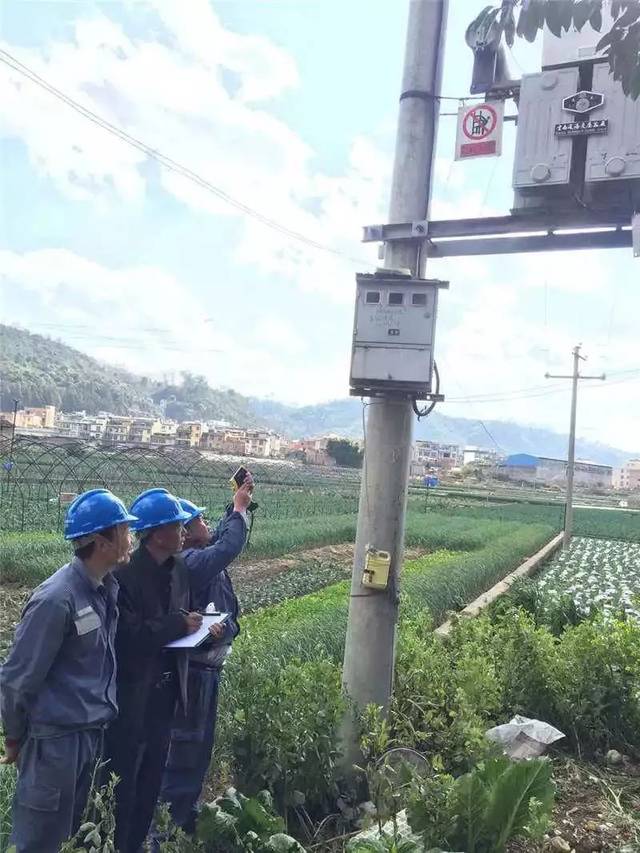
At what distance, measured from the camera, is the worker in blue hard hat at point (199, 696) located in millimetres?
3176

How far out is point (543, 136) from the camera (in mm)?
3605

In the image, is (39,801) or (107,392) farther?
(107,392)

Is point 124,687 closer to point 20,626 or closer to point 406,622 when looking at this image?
point 20,626

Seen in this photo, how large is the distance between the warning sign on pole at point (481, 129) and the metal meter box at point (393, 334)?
912 millimetres

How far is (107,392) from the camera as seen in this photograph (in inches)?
4759

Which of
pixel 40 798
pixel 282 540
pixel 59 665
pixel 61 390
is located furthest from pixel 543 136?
pixel 61 390

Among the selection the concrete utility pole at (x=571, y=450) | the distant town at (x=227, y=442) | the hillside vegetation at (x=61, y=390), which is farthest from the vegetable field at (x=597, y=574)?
the distant town at (x=227, y=442)

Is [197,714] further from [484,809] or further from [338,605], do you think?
[338,605]

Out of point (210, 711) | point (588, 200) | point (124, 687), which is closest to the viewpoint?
point (124, 687)

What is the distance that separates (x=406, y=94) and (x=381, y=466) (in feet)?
6.66

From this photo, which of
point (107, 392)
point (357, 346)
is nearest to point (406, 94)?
point (357, 346)

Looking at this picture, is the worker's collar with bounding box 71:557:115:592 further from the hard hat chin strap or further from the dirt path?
the dirt path

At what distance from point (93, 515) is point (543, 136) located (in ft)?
9.61

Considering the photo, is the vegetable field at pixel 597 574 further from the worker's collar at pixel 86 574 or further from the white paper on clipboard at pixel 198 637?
the worker's collar at pixel 86 574
